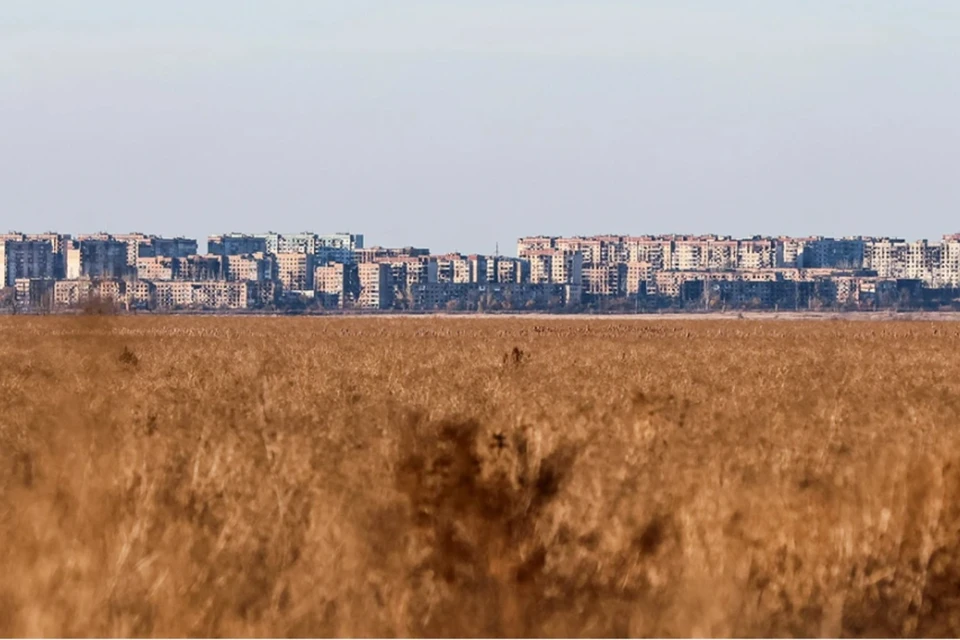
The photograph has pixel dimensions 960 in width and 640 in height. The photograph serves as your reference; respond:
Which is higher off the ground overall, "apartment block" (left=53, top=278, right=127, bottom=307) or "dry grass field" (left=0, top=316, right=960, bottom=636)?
"apartment block" (left=53, top=278, right=127, bottom=307)

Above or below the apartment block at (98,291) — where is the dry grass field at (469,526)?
below

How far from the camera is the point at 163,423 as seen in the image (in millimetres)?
13328

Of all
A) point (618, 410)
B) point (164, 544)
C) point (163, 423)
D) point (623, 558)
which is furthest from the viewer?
point (618, 410)

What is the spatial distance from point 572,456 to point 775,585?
1662 mm

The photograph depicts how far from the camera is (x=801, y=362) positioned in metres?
39.0

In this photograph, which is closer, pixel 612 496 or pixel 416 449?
pixel 416 449

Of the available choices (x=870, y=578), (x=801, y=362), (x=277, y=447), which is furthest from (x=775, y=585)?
(x=801, y=362)

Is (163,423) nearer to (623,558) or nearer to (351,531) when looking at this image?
(351,531)

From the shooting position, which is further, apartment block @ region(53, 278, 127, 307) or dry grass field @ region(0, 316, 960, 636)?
apartment block @ region(53, 278, 127, 307)

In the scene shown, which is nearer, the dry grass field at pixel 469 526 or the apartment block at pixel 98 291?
the dry grass field at pixel 469 526

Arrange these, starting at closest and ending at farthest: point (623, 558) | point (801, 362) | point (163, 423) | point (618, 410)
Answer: point (623, 558) < point (163, 423) < point (618, 410) < point (801, 362)

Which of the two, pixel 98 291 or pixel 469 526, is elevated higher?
pixel 98 291

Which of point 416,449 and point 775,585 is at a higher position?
point 416,449

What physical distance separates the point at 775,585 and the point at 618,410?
14.4 feet
